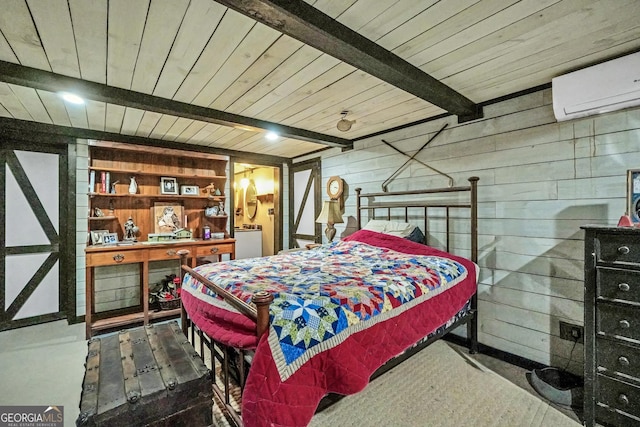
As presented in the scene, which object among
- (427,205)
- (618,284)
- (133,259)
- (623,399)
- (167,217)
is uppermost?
(427,205)

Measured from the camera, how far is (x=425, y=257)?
251 centimetres

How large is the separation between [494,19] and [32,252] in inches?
188

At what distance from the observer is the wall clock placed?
4098 mm

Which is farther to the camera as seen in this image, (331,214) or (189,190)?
(189,190)

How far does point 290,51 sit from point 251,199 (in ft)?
16.5

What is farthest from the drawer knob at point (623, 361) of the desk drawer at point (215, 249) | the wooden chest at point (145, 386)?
the desk drawer at point (215, 249)

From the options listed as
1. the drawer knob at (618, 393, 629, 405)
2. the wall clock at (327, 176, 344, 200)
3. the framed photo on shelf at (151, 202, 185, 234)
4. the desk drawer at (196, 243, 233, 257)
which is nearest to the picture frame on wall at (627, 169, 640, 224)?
the drawer knob at (618, 393, 629, 405)

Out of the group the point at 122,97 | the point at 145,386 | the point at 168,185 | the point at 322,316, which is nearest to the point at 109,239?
the point at 168,185

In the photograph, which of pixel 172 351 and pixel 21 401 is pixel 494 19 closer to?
pixel 172 351

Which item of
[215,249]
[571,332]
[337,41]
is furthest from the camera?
[215,249]

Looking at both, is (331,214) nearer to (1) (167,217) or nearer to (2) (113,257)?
(1) (167,217)

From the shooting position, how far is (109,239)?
3.50 meters

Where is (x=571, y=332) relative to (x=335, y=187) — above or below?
below

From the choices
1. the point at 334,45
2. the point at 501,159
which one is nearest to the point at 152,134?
the point at 334,45
